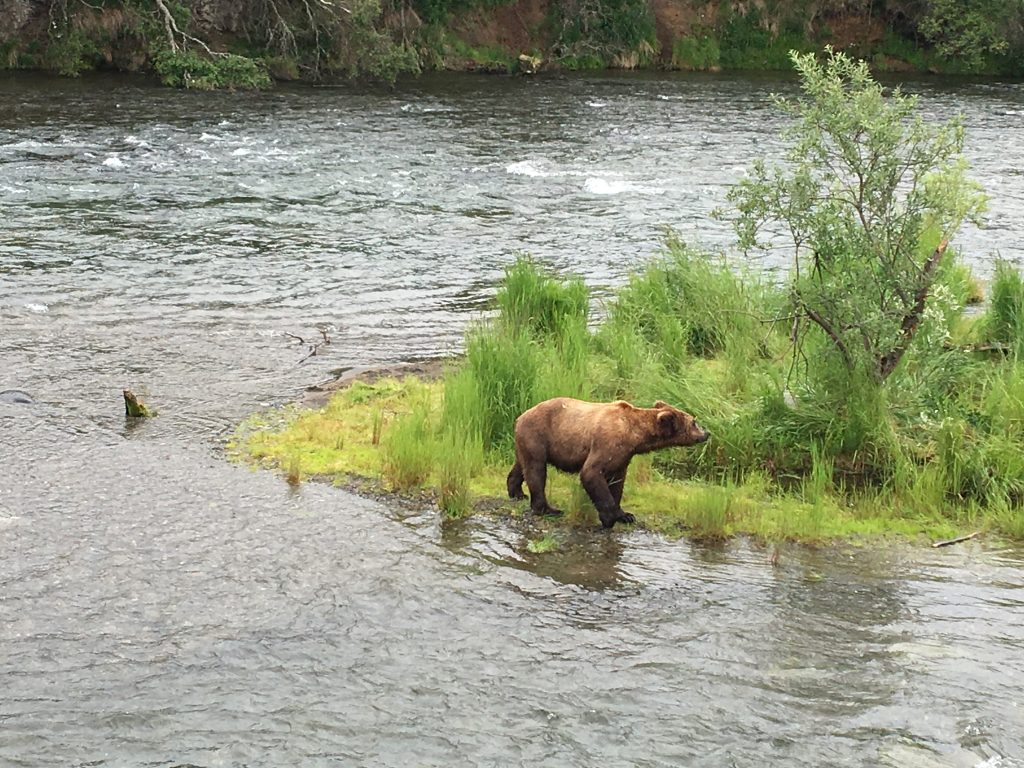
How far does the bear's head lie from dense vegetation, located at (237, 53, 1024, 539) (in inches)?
13.9

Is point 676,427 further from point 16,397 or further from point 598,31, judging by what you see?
point 598,31

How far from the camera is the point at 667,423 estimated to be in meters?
8.08

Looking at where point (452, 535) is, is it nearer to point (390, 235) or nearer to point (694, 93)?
point (390, 235)

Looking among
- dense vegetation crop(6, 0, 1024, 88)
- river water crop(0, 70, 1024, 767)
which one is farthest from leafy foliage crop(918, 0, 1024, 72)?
river water crop(0, 70, 1024, 767)

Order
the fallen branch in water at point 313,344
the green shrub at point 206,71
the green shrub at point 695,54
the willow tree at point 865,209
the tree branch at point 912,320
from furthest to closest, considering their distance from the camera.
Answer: the green shrub at point 695,54, the green shrub at point 206,71, the fallen branch in water at point 313,344, the tree branch at point 912,320, the willow tree at point 865,209

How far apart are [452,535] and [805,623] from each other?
225 cm

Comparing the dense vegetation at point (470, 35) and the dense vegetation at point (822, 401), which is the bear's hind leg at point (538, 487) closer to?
the dense vegetation at point (822, 401)

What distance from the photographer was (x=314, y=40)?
33.9 m

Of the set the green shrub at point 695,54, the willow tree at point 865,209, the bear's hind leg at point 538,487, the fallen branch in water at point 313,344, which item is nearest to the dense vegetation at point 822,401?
the willow tree at point 865,209

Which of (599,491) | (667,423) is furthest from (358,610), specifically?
(667,423)

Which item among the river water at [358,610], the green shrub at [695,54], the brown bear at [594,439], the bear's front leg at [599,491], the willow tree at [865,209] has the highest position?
the green shrub at [695,54]

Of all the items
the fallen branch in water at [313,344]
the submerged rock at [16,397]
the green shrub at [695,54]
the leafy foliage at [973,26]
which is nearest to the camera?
the submerged rock at [16,397]

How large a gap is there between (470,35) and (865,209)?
31731 millimetres

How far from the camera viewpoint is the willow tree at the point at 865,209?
28.6ft
